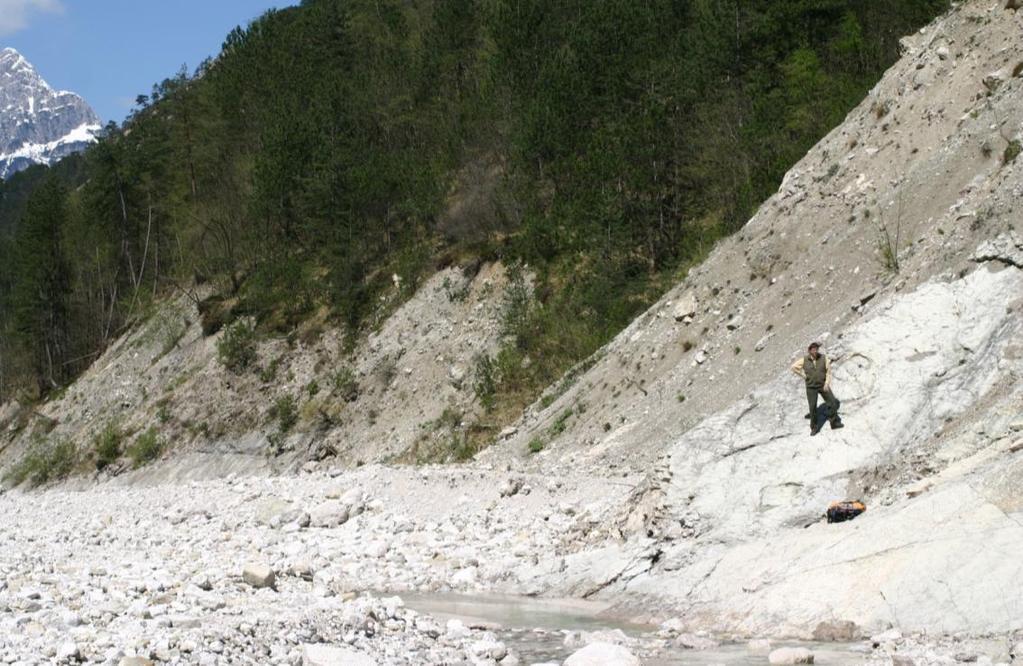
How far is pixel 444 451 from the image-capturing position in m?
31.1

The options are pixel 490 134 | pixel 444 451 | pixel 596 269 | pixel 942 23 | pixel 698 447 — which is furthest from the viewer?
pixel 490 134

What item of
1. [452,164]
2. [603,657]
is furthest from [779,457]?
[452,164]

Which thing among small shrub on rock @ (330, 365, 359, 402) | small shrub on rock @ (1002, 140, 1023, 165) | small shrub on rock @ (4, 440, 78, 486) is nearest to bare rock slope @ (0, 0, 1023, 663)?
small shrub on rock @ (1002, 140, 1023, 165)

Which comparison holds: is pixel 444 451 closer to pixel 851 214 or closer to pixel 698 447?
pixel 851 214

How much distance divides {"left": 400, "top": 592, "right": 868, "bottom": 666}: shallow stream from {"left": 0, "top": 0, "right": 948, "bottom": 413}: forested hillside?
17.2m

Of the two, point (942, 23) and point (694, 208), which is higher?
point (942, 23)

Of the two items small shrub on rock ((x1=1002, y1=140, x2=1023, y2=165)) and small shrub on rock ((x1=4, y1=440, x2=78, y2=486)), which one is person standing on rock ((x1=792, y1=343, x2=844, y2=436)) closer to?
small shrub on rock ((x1=1002, y1=140, x2=1023, y2=165))

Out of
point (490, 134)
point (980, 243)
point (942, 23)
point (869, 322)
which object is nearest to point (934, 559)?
point (869, 322)

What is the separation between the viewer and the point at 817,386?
14375mm

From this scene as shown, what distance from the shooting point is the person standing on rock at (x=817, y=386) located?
47.1ft

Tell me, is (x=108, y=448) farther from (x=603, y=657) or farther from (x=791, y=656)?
(x=791, y=656)

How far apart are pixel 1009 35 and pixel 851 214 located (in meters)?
5.42

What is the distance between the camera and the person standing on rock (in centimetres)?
1436

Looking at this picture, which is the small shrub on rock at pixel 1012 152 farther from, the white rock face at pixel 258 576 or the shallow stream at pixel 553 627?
the white rock face at pixel 258 576
